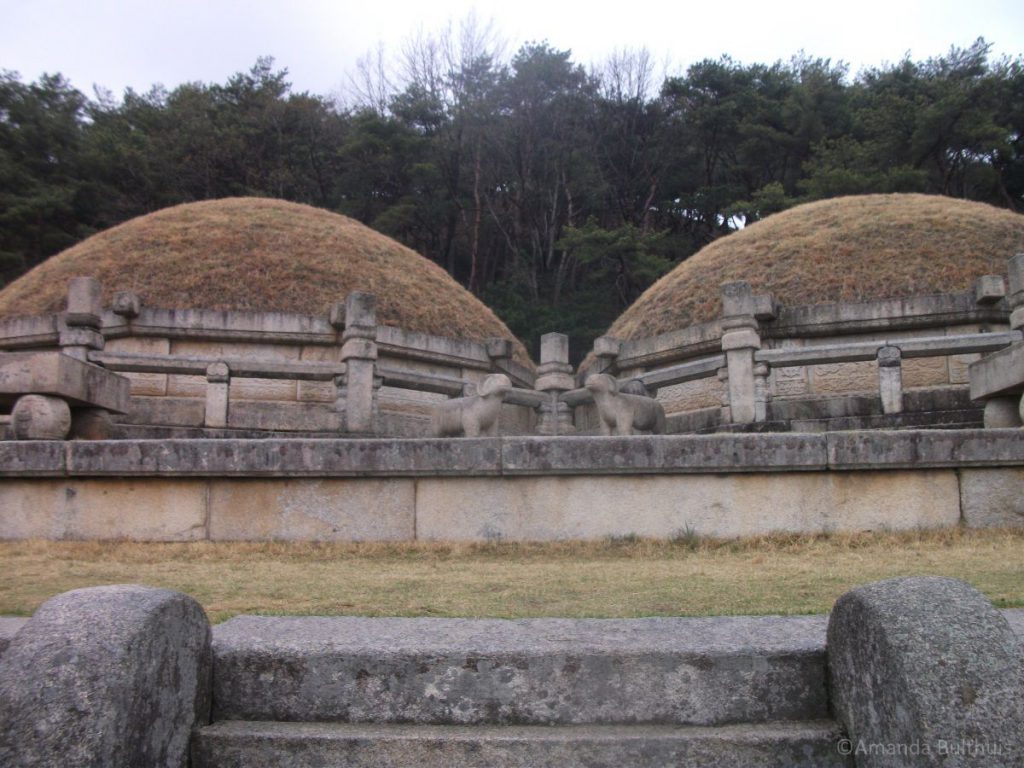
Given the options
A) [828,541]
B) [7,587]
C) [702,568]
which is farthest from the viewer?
[828,541]

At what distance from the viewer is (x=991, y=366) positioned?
22.8 feet

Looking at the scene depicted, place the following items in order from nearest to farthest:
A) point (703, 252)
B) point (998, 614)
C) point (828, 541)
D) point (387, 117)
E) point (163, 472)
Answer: point (998, 614)
point (828, 541)
point (163, 472)
point (703, 252)
point (387, 117)

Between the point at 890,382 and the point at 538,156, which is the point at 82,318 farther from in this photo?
the point at 538,156

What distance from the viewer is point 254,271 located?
1595 centimetres

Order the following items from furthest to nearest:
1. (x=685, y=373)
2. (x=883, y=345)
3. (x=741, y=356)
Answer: (x=685, y=373) < (x=741, y=356) < (x=883, y=345)

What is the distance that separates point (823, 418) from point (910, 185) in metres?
21.0

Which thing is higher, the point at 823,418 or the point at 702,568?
the point at 823,418

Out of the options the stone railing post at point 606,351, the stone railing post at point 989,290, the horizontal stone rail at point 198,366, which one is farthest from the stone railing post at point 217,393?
the stone railing post at point 989,290

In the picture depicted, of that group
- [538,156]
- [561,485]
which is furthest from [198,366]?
[538,156]

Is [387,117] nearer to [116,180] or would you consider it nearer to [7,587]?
[116,180]

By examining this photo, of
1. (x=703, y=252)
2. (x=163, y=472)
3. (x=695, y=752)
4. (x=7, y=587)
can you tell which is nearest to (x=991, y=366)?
(x=695, y=752)

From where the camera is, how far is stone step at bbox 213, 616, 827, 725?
8.13ft

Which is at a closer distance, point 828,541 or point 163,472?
point 828,541

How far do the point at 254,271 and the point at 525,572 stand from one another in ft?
40.6
